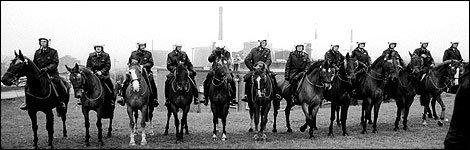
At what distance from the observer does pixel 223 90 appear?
11430 millimetres

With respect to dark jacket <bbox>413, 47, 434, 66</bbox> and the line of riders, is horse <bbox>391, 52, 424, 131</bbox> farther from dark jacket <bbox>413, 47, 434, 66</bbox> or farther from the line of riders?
dark jacket <bbox>413, 47, 434, 66</bbox>

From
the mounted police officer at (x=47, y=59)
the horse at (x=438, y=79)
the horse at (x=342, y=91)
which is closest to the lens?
the mounted police officer at (x=47, y=59)

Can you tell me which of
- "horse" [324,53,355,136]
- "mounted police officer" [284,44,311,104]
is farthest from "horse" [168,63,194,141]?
"horse" [324,53,355,136]

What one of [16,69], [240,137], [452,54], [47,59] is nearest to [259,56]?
[240,137]

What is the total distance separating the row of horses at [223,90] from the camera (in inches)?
390

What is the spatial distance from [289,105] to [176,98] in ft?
14.8

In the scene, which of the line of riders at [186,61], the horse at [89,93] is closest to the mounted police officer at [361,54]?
the line of riders at [186,61]

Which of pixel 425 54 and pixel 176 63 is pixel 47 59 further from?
pixel 425 54

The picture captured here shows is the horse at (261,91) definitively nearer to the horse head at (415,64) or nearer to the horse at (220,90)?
the horse at (220,90)

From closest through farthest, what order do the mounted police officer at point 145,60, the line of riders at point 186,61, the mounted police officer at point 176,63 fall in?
the line of riders at point 186,61 → the mounted police officer at point 176,63 → the mounted police officer at point 145,60

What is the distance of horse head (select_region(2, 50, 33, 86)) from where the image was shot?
8992mm

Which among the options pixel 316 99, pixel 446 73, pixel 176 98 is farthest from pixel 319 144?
pixel 446 73

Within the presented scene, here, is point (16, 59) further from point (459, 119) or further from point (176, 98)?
point (459, 119)

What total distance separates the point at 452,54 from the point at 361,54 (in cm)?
443
